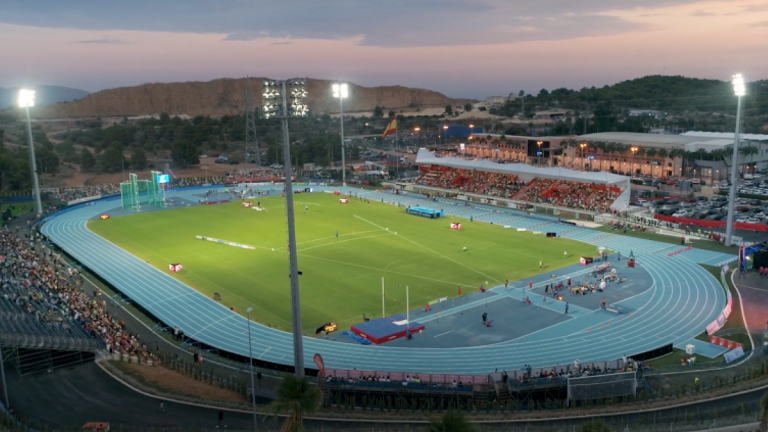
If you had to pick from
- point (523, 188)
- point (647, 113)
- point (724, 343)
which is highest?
point (647, 113)

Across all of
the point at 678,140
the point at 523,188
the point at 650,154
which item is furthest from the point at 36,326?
the point at 678,140

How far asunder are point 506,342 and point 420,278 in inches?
425

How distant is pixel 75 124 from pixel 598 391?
6342 inches

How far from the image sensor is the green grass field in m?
34.4

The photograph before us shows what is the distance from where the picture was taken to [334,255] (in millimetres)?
43938

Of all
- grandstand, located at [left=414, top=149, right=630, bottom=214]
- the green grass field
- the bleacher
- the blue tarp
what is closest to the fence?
the blue tarp

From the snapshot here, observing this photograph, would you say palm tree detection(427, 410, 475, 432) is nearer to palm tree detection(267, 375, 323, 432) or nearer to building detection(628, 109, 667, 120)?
palm tree detection(267, 375, 323, 432)

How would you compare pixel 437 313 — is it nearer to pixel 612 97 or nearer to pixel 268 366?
pixel 268 366

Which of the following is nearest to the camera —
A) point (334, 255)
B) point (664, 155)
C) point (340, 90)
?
point (334, 255)

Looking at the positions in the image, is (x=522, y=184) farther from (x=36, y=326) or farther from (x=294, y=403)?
(x=294, y=403)

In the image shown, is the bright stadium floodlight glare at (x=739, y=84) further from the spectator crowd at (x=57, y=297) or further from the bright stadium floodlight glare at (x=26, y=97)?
the bright stadium floodlight glare at (x=26, y=97)

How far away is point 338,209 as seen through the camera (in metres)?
62.6

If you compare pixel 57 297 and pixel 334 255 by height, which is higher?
pixel 57 297

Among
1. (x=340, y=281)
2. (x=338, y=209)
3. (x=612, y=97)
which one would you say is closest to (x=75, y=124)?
(x=338, y=209)
